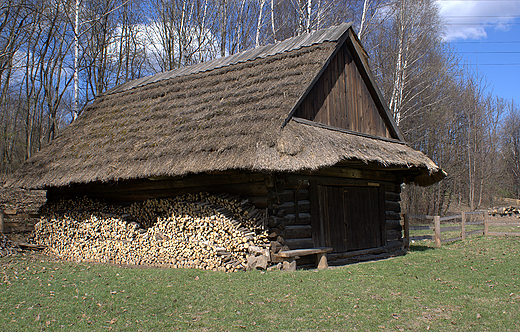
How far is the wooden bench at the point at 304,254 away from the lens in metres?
8.32

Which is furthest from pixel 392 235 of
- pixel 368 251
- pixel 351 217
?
pixel 351 217

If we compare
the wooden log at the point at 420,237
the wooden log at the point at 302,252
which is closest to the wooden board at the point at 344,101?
the wooden log at the point at 302,252

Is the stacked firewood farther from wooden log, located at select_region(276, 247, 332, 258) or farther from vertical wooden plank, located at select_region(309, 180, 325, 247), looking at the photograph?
vertical wooden plank, located at select_region(309, 180, 325, 247)

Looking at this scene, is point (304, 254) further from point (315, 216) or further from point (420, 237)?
point (420, 237)

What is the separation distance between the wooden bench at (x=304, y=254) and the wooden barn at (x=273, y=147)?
25 centimetres

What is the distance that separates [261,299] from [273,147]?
282cm

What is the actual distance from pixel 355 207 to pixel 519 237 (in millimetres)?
8294

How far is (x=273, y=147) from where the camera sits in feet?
25.6

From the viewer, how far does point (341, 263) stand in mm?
10023

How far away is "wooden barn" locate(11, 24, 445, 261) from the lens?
8.33 metres

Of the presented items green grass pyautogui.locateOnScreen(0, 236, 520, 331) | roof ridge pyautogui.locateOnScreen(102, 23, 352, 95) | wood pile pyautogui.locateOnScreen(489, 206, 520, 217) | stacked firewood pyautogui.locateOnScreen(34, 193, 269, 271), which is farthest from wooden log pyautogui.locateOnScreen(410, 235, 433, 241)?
wood pile pyautogui.locateOnScreen(489, 206, 520, 217)

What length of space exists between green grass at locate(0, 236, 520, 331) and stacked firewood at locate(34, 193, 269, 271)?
0.61 metres

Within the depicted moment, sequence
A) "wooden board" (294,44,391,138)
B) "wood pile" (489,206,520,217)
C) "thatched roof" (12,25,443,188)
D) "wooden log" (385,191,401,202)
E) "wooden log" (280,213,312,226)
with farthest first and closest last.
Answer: "wood pile" (489,206,520,217) → "wooden log" (385,191,401,202) → "wooden board" (294,44,391,138) → "wooden log" (280,213,312,226) → "thatched roof" (12,25,443,188)

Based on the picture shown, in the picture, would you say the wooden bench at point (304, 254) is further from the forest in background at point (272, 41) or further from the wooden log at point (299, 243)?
the forest in background at point (272, 41)
